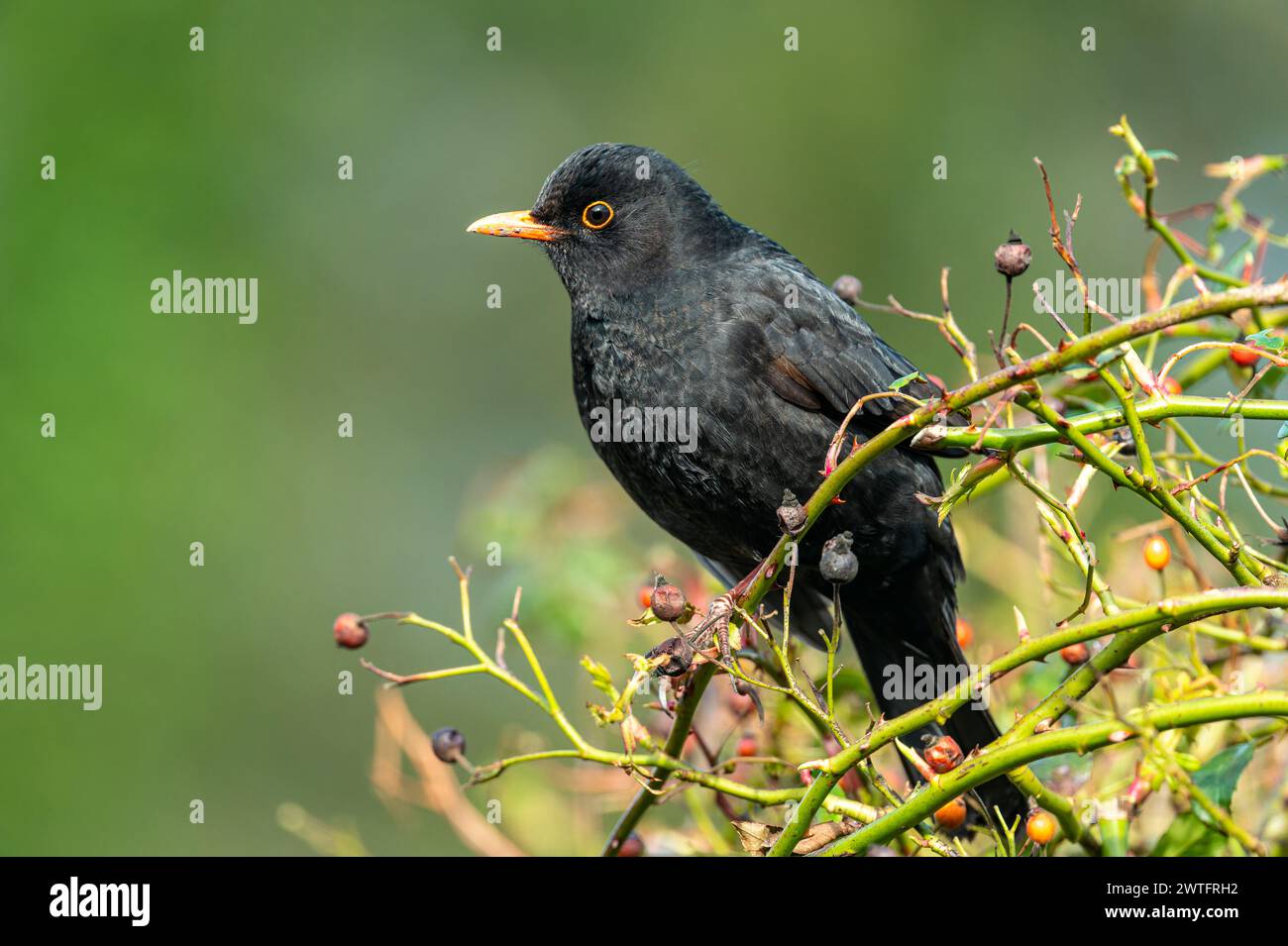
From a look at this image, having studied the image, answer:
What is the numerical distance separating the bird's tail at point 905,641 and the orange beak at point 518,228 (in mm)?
1443

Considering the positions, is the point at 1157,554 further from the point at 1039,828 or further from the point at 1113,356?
the point at 1113,356

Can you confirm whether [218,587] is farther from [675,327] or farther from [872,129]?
[675,327]

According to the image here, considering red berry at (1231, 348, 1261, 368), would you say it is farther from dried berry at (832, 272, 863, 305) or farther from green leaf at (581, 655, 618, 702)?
green leaf at (581, 655, 618, 702)

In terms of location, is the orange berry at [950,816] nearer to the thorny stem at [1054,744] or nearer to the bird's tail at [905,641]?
the thorny stem at [1054,744]

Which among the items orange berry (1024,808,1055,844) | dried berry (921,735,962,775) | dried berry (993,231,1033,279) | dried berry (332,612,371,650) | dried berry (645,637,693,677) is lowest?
orange berry (1024,808,1055,844)

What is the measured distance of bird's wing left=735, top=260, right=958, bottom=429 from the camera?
3.96 metres

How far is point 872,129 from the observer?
36.4ft

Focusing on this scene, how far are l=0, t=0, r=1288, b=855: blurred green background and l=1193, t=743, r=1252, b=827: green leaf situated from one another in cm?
657

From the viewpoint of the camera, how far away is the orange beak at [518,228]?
4.38 m

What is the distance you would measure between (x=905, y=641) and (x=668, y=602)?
1.86 m

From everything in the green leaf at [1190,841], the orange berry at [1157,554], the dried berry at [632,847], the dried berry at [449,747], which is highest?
the orange berry at [1157,554]

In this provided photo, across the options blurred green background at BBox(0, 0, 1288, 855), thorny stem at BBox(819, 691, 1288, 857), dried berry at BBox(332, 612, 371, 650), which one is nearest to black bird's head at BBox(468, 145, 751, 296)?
dried berry at BBox(332, 612, 371, 650)

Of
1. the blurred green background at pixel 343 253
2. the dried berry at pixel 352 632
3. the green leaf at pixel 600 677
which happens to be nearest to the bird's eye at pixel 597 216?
the dried berry at pixel 352 632
